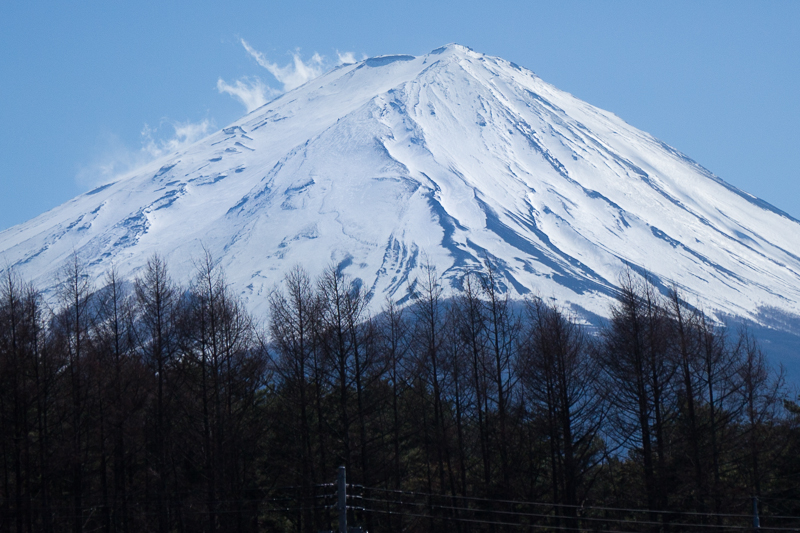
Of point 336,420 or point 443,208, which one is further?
point 443,208

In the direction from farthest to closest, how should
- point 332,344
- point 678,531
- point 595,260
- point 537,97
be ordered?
point 537,97, point 595,260, point 332,344, point 678,531

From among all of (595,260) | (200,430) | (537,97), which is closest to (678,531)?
(200,430)

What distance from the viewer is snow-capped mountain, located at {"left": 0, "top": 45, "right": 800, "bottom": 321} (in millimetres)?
113062

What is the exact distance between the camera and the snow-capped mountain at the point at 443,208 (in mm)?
113062

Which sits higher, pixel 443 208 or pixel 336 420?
pixel 443 208

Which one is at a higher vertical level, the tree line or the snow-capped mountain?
the snow-capped mountain

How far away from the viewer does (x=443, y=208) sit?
413ft

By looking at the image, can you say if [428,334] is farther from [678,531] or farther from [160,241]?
[160,241]

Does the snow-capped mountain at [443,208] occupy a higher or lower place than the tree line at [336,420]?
higher

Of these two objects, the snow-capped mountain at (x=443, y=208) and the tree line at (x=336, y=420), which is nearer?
the tree line at (x=336, y=420)

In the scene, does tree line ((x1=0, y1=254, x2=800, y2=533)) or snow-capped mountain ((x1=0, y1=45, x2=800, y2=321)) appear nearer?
tree line ((x1=0, y1=254, x2=800, y2=533))

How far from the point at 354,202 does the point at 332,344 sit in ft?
358

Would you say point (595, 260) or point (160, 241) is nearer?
point (595, 260)

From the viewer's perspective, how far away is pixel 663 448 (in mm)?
21922
